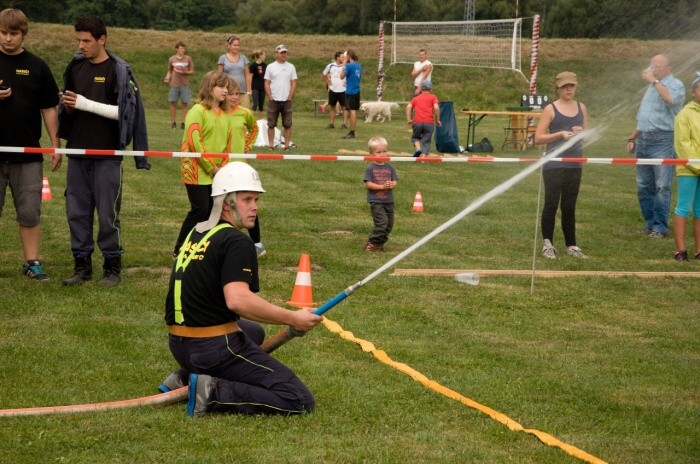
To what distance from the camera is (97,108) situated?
32.7ft

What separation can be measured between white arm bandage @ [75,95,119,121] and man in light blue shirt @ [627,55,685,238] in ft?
22.3

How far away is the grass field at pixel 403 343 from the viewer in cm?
595

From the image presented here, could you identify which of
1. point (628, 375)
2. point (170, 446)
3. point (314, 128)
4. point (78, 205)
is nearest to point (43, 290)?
point (78, 205)

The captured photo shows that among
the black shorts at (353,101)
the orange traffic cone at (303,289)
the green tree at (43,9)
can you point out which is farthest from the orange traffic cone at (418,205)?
the green tree at (43,9)

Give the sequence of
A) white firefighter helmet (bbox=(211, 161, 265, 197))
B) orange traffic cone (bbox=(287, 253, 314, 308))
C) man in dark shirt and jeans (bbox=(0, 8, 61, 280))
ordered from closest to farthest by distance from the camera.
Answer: white firefighter helmet (bbox=(211, 161, 265, 197)) < orange traffic cone (bbox=(287, 253, 314, 308)) < man in dark shirt and jeans (bbox=(0, 8, 61, 280))

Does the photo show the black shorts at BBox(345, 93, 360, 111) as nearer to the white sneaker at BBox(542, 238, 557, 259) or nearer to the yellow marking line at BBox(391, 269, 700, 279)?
the white sneaker at BBox(542, 238, 557, 259)

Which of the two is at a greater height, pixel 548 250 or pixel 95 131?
pixel 95 131

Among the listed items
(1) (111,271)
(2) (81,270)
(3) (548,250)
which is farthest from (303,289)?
(3) (548,250)

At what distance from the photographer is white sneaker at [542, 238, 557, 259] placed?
12297mm

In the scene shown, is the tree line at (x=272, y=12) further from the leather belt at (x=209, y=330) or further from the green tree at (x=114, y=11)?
the leather belt at (x=209, y=330)

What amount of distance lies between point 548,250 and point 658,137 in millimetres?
2748

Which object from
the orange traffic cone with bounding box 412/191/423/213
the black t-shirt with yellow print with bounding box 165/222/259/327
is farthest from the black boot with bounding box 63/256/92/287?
the orange traffic cone with bounding box 412/191/423/213

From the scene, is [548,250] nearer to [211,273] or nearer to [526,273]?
[526,273]

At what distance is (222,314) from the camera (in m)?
6.41
